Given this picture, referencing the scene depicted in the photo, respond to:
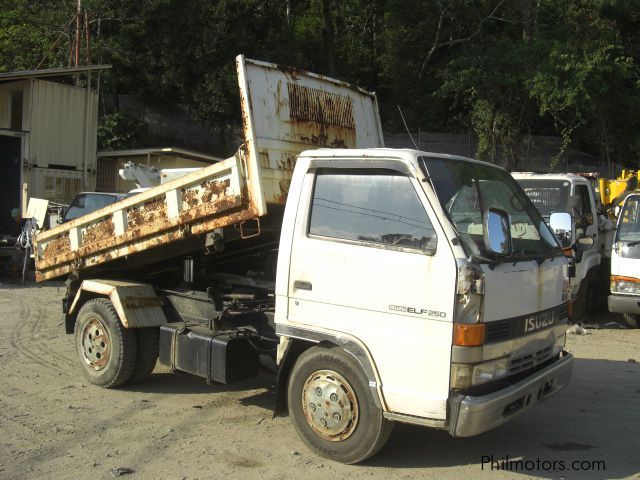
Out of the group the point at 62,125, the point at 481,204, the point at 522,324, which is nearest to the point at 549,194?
the point at 481,204

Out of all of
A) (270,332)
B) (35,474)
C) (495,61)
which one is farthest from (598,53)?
(35,474)

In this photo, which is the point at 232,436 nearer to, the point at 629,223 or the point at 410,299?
the point at 410,299

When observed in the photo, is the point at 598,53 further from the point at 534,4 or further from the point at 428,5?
the point at 428,5

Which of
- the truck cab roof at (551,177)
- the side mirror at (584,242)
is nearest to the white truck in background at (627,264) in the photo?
the truck cab roof at (551,177)

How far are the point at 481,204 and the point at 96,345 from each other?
13.2ft

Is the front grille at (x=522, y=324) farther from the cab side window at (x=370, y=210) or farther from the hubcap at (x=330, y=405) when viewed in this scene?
the hubcap at (x=330, y=405)

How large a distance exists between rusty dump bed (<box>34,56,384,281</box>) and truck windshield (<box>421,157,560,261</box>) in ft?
4.63

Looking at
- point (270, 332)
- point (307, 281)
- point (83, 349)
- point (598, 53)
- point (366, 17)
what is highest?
point (366, 17)

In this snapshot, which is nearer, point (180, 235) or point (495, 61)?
point (180, 235)

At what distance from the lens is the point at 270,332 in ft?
17.4

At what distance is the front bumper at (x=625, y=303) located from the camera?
28.7ft

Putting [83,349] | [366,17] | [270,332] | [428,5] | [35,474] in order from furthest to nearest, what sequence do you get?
[366,17], [428,5], [83,349], [270,332], [35,474]

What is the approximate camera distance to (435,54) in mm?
29109

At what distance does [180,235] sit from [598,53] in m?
18.0
